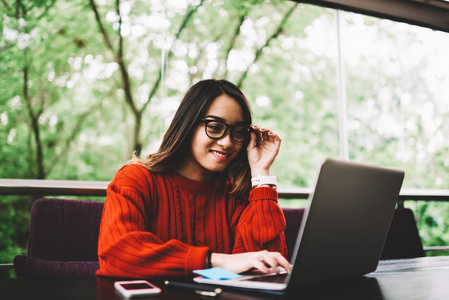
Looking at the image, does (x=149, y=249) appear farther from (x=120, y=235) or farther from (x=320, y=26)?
(x=320, y=26)

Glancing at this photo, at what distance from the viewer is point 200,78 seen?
14.2 ft

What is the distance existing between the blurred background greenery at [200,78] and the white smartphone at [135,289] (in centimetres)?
206

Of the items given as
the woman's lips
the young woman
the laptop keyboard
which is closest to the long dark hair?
the young woman

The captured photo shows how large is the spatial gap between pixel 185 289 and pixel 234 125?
76 centimetres

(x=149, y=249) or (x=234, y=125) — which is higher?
(x=234, y=125)

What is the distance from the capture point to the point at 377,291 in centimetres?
87

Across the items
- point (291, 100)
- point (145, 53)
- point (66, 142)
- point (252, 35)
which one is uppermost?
point (252, 35)

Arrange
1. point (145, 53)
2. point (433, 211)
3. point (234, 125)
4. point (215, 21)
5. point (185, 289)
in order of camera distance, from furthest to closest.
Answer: point (215, 21) → point (145, 53) → point (433, 211) → point (234, 125) → point (185, 289)

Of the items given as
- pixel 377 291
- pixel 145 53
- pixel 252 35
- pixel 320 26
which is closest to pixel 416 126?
pixel 320 26

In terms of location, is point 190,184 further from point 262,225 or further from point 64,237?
point 64,237

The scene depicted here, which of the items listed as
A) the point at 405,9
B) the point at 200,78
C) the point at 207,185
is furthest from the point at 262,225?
the point at 200,78

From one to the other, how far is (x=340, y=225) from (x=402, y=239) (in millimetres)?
1865

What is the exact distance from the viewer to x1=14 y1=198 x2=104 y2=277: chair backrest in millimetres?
1622

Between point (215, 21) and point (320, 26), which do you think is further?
point (320, 26)
